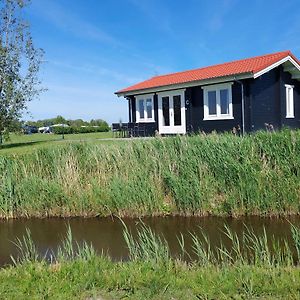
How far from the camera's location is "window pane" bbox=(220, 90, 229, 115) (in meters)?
16.8

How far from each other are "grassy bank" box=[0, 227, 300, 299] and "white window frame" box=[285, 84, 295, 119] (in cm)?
1588

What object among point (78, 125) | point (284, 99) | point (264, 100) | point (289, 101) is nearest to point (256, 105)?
point (264, 100)

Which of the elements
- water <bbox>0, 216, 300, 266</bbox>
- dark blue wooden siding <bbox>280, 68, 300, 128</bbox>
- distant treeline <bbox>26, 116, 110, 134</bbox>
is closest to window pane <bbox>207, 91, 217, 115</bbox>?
dark blue wooden siding <bbox>280, 68, 300, 128</bbox>

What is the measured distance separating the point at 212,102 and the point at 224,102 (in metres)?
0.74

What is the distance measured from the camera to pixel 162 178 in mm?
7145

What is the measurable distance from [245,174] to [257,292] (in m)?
3.77

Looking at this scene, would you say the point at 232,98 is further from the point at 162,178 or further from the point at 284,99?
the point at 162,178

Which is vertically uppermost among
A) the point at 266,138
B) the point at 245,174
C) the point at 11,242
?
the point at 266,138

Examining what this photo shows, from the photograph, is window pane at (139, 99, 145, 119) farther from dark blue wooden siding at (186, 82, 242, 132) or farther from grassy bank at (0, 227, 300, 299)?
grassy bank at (0, 227, 300, 299)

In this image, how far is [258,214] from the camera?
6.50 m

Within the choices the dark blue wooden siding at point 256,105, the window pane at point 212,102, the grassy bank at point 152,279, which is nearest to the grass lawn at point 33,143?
the grassy bank at point 152,279

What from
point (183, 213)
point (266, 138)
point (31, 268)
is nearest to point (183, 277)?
point (31, 268)

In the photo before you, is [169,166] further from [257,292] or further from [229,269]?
[257,292]

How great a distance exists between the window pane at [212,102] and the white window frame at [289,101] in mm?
4245
